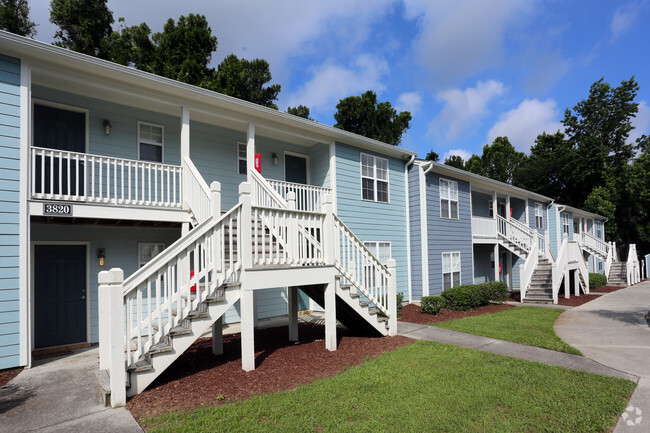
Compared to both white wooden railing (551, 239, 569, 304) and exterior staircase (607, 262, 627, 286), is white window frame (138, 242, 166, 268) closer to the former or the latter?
white wooden railing (551, 239, 569, 304)

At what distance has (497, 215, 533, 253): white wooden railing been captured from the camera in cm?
1673

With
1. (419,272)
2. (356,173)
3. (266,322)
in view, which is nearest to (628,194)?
(419,272)

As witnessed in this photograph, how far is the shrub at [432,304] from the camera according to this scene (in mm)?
11203

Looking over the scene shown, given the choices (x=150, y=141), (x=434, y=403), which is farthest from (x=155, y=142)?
(x=434, y=403)

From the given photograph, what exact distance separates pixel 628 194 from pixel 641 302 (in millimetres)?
22469

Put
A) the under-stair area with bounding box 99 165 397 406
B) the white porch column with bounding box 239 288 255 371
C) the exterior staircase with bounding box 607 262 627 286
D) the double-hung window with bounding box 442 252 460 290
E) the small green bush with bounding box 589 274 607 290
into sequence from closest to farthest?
the under-stair area with bounding box 99 165 397 406, the white porch column with bounding box 239 288 255 371, the double-hung window with bounding box 442 252 460 290, the small green bush with bounding box 589 274 607 290, the exterior staircase with bounding box 607 262 627 286

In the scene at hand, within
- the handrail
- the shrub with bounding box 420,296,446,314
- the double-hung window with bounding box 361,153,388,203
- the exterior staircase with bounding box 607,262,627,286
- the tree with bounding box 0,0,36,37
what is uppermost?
the tree with bounding box 0,0,36,37

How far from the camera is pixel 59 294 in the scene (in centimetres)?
743

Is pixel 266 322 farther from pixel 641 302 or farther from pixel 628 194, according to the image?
pixel 628 194

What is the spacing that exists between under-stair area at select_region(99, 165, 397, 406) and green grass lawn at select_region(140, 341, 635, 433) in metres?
1.08

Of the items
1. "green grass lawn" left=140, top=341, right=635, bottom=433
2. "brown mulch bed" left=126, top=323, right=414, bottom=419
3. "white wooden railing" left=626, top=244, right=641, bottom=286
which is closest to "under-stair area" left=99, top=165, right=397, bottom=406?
"brown mulch bed" left=126, top=323, right=414, bottom=419

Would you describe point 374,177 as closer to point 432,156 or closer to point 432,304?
point 432,304

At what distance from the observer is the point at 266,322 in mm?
9812

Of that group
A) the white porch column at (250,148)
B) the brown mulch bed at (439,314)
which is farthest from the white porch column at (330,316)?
the brown mulch bed at (439,314)
